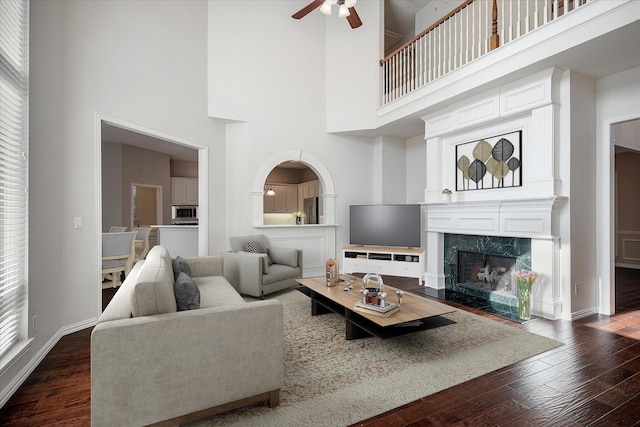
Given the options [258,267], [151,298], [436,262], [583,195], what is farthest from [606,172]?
[151,298]

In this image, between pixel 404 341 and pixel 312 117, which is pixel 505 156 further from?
pixel 312 117

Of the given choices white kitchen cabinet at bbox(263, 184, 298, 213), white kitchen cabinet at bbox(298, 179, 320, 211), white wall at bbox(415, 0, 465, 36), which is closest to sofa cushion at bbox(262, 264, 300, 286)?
white kitchen cabinet at bbox(298, 179, 320, 211)

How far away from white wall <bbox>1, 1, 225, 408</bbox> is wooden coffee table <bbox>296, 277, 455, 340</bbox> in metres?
2.42

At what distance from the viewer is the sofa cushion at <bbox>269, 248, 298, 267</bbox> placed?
4.80 metres

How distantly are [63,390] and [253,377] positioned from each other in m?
1.42

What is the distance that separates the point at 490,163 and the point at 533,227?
1.08 meters

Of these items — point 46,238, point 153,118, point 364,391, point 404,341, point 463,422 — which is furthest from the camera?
point 153,118

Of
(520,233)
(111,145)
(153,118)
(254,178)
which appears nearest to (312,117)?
(254,178)

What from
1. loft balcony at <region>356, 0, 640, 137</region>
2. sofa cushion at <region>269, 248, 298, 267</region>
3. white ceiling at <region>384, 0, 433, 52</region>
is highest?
white ceiling at <region>384, 0, 433, 52</region>

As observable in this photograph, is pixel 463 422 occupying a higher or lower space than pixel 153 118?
lower

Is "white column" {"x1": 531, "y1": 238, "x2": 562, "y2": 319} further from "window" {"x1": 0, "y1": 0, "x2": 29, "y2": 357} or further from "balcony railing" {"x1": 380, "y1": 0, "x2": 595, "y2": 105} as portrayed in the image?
"window" {"x1": 0, "y1": 0, "x2": 29, "y2": 357}

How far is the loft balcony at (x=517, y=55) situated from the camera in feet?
9.37

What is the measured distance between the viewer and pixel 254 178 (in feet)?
17.9

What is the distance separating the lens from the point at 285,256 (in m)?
4.86
